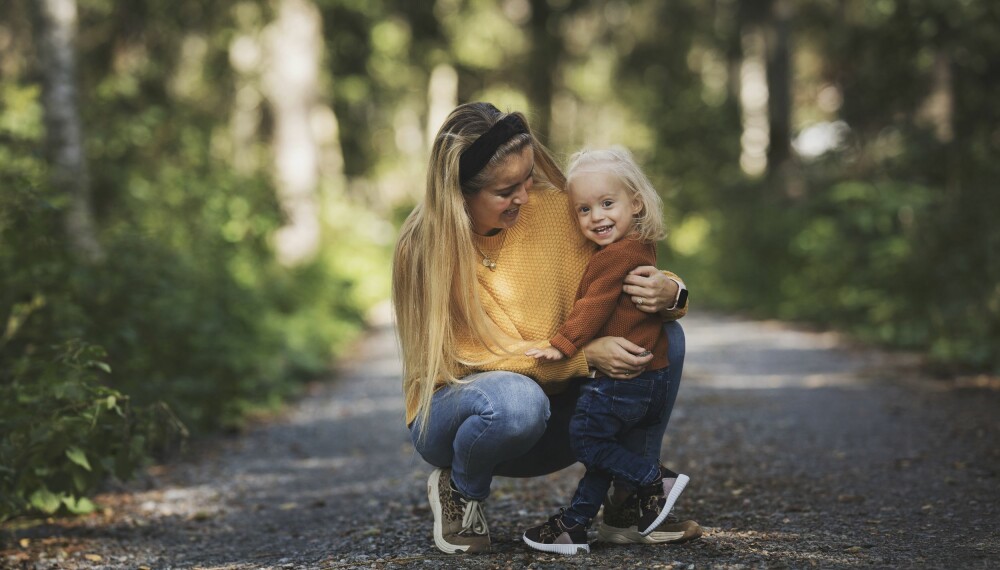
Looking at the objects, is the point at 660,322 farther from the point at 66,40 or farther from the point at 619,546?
the point at 66,40

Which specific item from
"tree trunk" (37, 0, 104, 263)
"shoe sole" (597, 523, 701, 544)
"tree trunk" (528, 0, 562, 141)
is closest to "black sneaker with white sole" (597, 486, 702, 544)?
"shoe sole" (597, 523, 701, 544)

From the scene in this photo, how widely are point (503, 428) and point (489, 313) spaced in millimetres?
446

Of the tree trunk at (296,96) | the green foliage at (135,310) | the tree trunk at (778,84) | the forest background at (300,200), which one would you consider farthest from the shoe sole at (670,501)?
the tree trunk at (778,84)

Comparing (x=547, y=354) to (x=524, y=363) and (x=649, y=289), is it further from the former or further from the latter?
(x=649, y=289)

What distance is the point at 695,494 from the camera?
4809 mm

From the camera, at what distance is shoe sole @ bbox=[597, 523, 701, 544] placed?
3736 mm

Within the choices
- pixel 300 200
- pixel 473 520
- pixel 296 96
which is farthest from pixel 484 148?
pixel 296 96

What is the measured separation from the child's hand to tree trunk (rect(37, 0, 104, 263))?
5372 mm

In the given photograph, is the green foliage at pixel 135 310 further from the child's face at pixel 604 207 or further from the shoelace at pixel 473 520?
the child's face at pixel 604 207

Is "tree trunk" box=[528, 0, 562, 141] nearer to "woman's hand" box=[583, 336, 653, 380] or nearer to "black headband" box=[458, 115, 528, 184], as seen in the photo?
"black headband" box=[458, 115, 528, 184]

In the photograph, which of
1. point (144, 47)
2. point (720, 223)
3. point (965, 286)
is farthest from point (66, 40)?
point (720, 223)

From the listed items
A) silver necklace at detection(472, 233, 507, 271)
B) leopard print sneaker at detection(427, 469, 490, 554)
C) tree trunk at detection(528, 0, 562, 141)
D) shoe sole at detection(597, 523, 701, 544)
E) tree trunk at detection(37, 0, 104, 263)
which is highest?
tree trunk at detection(528, 0, 562, 141)

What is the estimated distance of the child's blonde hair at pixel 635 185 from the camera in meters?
3.69

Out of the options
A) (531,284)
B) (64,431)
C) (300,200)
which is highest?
(300,200)
